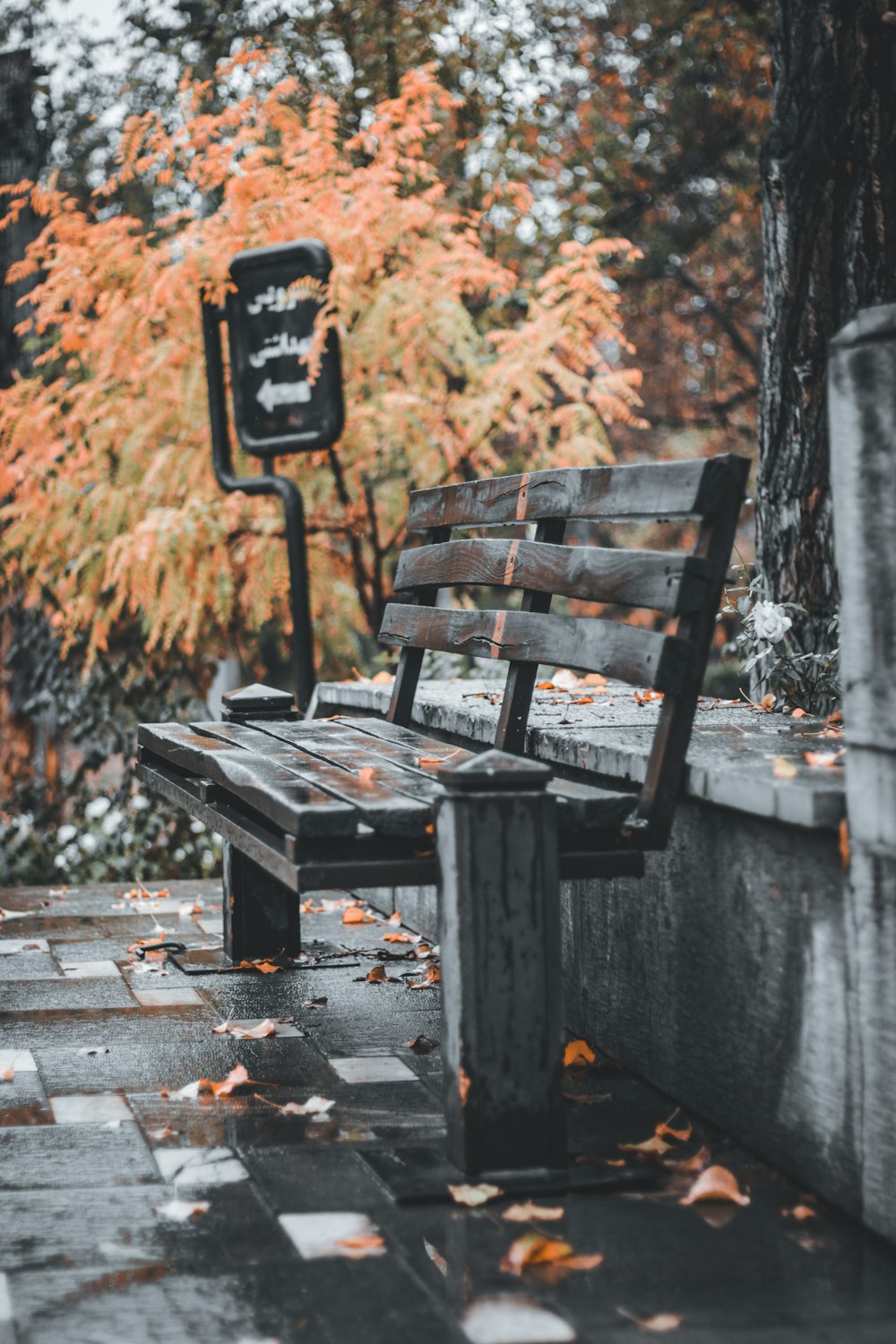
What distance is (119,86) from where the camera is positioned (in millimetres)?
12789

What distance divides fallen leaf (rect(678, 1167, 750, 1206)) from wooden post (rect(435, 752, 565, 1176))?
23 centimetres

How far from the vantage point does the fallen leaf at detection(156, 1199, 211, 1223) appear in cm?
242

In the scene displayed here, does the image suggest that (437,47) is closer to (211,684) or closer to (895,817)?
(211,684)

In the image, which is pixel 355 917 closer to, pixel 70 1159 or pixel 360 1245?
pixel 70 1159

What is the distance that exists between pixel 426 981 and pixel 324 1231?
1792 mm

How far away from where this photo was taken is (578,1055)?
3.34 metres

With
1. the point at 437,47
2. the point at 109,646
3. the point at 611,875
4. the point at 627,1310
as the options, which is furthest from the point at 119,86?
the point at 627,1310

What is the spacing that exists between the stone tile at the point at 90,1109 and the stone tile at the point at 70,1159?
35mm

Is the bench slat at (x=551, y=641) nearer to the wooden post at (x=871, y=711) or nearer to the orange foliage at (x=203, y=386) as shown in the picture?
the wooden post at (x=871, y=711)

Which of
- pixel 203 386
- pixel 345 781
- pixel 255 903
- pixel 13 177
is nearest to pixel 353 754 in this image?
pixel 345 781

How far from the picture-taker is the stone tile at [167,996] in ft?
12.9

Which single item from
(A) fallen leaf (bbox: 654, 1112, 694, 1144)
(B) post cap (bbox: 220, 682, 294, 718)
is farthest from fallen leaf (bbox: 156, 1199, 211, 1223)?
(B) post cap (bbox: 220, 682, 294, 718)

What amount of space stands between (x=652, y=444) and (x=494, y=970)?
18228 millimetres

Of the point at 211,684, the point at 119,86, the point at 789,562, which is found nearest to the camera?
the point at 789,562
